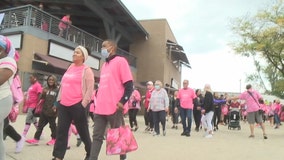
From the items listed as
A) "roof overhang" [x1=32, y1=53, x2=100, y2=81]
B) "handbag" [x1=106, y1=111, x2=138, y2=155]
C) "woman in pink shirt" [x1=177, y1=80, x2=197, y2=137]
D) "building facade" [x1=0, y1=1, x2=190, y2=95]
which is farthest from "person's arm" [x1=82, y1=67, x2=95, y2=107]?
"roof overhang" [x1=32, y1=53, x2=100, y2=81]

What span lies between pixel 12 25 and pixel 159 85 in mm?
10738

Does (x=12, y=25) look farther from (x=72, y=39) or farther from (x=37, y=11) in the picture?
(x=72, y=39)

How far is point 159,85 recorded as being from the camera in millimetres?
12102

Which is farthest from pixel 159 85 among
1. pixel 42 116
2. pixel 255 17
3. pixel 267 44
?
pixel 255 17

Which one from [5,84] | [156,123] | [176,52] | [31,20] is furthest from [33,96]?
[176,52]

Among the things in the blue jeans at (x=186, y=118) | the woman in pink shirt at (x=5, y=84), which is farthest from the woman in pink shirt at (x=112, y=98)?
the blue jeans at (x=186, y=118)

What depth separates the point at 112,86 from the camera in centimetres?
530

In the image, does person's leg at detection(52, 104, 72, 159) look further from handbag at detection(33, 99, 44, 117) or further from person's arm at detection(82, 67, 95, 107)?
handbag at detection(33, 99, 44, 117)

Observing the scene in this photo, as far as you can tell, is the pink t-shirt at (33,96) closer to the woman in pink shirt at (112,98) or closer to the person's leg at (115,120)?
the woman in pink shirt at (112,98)

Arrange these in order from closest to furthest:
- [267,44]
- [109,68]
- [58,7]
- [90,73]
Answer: [109,68] < [90,73] < [58,7] < [267,44]

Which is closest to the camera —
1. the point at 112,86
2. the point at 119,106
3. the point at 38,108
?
the point at 119,106

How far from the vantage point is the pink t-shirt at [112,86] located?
5258mm

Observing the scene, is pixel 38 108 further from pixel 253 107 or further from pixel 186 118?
pixel 253 107

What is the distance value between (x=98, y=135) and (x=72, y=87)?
38.3 inches
